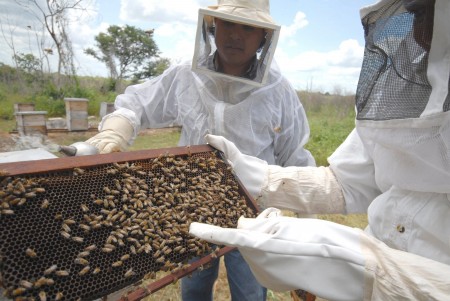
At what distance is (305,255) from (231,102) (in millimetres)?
2013

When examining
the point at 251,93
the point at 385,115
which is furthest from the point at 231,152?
the point at 385,115

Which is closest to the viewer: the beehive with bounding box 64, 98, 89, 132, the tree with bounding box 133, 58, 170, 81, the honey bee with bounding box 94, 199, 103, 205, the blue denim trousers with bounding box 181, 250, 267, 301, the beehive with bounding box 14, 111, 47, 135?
the honey bee with bounding box 94, 199, 103, 205

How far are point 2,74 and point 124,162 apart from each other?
2168 cm

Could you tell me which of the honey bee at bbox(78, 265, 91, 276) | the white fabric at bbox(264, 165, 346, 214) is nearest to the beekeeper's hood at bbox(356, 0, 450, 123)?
the white fabric at bbox(264, 165, 346, 214)

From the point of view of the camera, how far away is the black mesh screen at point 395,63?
4.51 feet

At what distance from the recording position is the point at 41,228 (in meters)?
1.42

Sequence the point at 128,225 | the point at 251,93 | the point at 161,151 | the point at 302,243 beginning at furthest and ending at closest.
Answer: the point at 251,93 → the point at 161,151 → the point at 128,225 → the point at 302,243

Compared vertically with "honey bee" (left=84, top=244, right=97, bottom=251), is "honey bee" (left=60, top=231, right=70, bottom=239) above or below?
above

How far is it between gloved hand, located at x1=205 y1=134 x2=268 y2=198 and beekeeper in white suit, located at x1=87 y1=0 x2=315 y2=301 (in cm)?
52

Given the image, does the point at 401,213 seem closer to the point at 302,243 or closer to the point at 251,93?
the point at 302,243

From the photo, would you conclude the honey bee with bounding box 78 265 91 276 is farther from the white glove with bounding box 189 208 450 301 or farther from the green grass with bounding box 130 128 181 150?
the green grass with bounding box 130 128 181 150

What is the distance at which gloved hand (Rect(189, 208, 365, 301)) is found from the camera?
129 centimetres

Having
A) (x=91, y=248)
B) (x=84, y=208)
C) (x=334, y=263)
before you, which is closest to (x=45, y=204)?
(x=84, y=208)

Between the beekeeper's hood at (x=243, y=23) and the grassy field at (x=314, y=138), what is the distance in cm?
285
